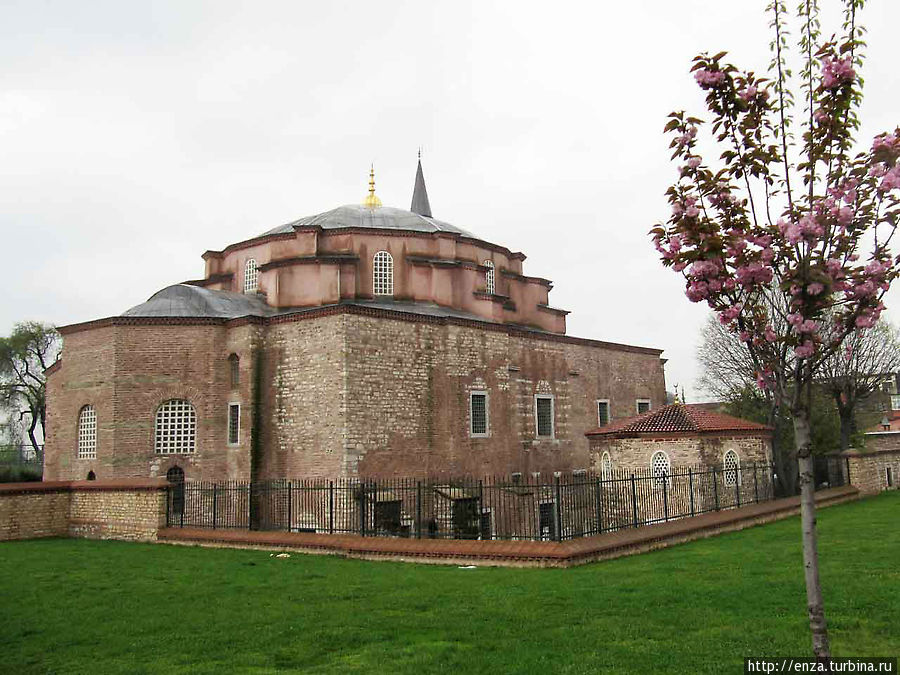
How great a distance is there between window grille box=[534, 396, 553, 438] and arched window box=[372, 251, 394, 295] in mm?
6292

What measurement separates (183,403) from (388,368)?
19.0 feet

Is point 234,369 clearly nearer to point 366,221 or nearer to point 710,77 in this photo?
point 366,221

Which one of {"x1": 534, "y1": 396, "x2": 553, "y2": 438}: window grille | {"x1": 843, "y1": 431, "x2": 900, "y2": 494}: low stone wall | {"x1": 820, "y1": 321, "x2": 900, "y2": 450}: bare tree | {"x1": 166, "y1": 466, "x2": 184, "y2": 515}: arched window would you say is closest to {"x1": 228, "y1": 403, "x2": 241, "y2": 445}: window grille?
{"x1": 166, "y1": 466, "x2": 184, "y2": 515}: arched window

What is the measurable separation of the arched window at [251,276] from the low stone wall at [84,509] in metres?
10.1

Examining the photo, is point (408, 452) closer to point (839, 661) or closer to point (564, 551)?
point (564, 551)

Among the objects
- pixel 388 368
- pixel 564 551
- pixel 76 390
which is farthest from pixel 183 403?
pixel 564 551

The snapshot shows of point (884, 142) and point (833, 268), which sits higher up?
point (884, 142)

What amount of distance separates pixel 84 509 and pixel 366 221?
13.6 metres

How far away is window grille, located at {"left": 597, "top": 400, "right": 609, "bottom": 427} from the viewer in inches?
1139

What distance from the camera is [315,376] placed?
20125mm

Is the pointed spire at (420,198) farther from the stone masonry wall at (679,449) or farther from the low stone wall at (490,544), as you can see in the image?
the low stone wall at (490,544)

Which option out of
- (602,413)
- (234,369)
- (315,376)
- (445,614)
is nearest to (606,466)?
(602,413)

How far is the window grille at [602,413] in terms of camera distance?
2894 centimetres

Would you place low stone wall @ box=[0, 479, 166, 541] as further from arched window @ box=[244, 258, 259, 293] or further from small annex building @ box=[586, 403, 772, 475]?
small annex building @ box=[586, 403, 772, 475]
